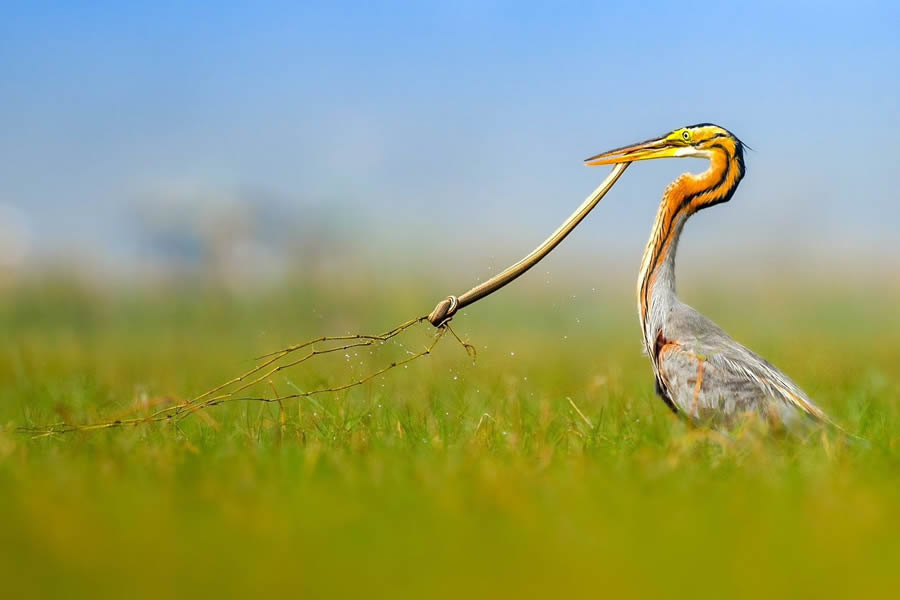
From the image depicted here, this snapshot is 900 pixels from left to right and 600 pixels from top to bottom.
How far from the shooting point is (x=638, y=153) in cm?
595

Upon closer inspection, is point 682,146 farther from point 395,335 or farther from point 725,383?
point 395,335

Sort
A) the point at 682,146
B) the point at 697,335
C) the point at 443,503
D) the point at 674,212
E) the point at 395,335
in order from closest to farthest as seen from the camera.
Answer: the point at 443,503 → the point at 395,335 → the point at 697,335 → the point at 674,212 → the point at 682,146

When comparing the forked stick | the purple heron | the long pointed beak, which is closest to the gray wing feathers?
the purple heron

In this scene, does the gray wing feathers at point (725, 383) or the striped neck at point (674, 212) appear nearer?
the gray wing feathers at point (725, 383)

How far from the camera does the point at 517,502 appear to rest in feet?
11.4

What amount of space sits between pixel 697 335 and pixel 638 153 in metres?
1.20

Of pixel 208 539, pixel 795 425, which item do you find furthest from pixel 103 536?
pixel 795 425

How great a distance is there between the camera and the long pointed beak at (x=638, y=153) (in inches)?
233

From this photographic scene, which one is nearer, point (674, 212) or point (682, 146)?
point (674, 212)

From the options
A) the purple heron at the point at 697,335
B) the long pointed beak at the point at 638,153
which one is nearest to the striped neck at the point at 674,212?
the purple heron at the point at 697,335

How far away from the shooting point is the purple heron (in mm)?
5352

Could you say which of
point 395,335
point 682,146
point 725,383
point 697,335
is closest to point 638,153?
point 682,146

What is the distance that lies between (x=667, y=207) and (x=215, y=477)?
10.7ft

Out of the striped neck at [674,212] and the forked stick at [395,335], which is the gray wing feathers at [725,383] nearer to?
the striped neck at [674,212]
